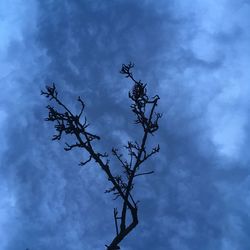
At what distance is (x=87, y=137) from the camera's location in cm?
958

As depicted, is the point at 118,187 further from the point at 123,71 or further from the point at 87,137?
the point at 123,71

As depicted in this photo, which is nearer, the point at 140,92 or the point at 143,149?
the point at 143,149

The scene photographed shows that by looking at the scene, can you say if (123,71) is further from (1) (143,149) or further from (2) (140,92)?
(1) (143,149)

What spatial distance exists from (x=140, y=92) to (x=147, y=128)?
1.27m

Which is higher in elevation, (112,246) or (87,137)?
(87,137)

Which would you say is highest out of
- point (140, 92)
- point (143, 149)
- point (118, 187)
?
point (140, 92)

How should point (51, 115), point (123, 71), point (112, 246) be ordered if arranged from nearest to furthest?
point (112, 246)
point (51, 115)
point (123, 71)

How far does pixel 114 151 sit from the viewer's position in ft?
35.2

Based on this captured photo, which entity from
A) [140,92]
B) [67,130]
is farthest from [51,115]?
[140,92]

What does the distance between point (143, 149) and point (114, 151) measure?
1.07 meters

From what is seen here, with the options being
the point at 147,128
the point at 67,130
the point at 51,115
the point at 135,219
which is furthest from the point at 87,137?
the point at 135,219

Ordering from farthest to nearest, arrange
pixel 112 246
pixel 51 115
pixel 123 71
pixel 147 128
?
pixel 123 71 < pixel 147 128 < pixel 51 115 < pixel 112 246

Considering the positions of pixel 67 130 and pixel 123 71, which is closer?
pixel 67 130

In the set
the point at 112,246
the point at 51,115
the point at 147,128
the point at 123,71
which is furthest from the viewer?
the point at 123,71
